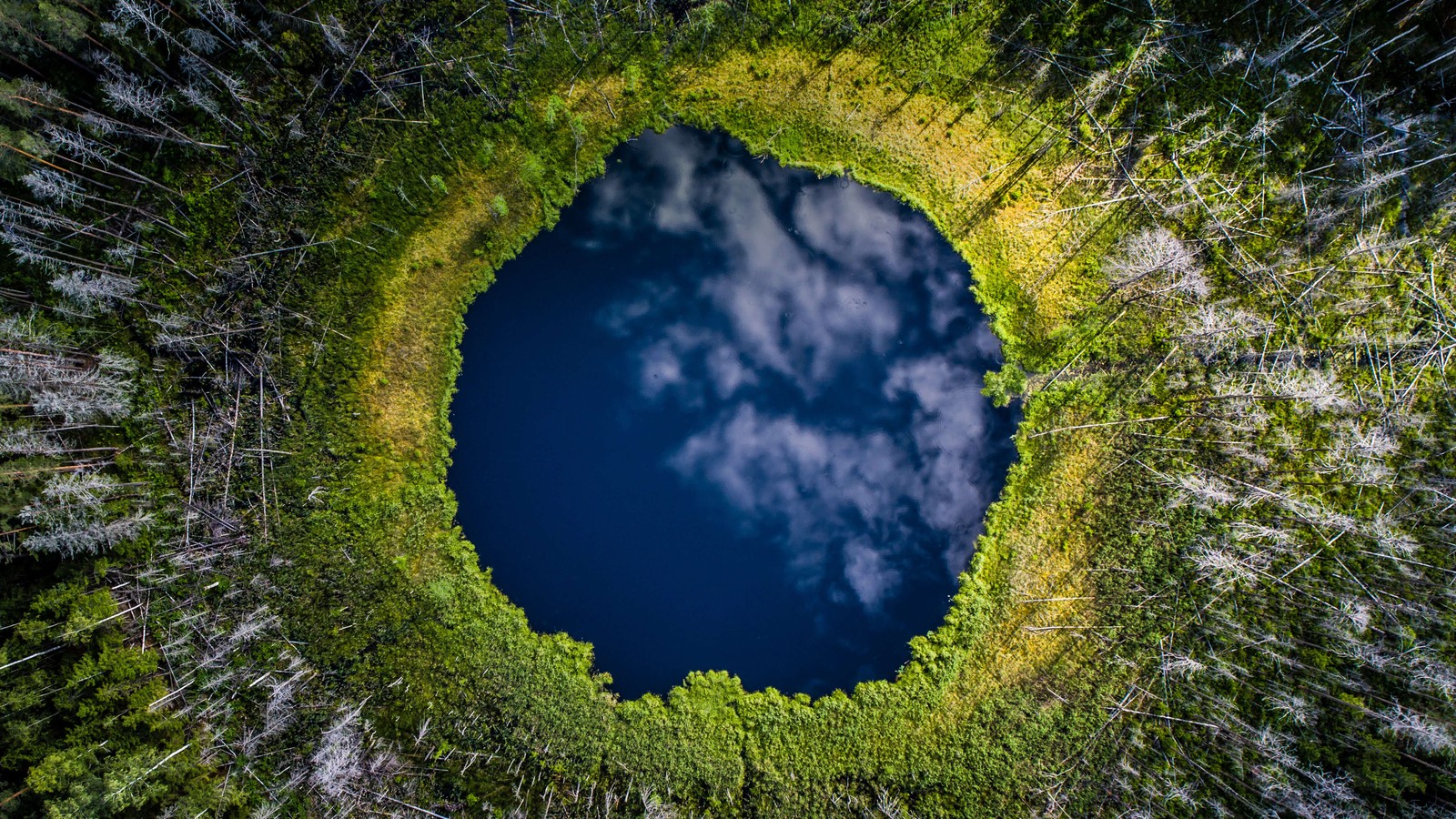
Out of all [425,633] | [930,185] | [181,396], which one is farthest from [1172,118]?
[181,396]

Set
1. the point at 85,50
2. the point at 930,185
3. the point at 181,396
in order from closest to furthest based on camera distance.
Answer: the point at 85,50
the point at 181,396
the point at 930,185

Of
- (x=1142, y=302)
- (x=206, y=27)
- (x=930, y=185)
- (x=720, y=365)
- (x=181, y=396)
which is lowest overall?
(x=1142, y=302)

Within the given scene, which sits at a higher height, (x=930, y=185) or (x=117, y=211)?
(x=117, y=211)

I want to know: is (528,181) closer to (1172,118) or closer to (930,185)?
(930,185)

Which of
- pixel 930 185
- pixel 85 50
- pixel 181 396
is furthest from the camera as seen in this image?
pixel 930 185

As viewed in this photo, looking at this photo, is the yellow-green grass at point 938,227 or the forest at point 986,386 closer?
the forest at point 986,386

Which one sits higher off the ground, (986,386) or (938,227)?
(938,227)

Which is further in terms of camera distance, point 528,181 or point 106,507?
point 528,181

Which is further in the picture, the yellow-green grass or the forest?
the yellow-green grass
